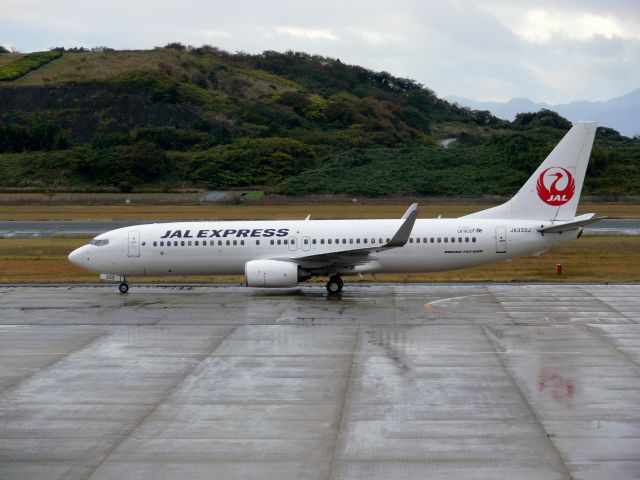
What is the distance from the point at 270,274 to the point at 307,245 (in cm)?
261

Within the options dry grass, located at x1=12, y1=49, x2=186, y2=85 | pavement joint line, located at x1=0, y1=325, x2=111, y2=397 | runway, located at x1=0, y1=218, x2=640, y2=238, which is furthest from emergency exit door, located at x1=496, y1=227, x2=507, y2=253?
dry grass, located at x1=12, y1=49, x2=186, y2=85

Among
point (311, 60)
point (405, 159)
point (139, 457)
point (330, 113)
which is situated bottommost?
point (139, 457)

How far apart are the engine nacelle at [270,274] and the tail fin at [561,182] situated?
33.3 ft

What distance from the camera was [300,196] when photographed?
307 feet

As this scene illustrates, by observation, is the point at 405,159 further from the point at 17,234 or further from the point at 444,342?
the point at 444,342

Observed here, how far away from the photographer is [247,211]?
254ft

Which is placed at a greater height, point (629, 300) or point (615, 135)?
point (615, 135)

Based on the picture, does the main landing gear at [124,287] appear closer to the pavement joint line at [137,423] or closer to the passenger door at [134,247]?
the passenger door at [134,247]

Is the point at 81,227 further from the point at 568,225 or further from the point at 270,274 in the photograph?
the point at 568,225

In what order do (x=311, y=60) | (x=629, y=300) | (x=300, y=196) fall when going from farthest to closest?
(x=311, y=60) → (x=300, y=196) → (x=629, y=300)

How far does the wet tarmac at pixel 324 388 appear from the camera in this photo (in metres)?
15.5

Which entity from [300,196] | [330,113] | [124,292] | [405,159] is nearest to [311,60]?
[330,113]

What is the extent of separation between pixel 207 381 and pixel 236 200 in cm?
6555

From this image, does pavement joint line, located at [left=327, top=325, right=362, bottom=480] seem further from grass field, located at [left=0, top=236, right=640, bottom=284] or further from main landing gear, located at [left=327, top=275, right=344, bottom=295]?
grass field, located at [left=0, top=236, right=640, bottom=284]
